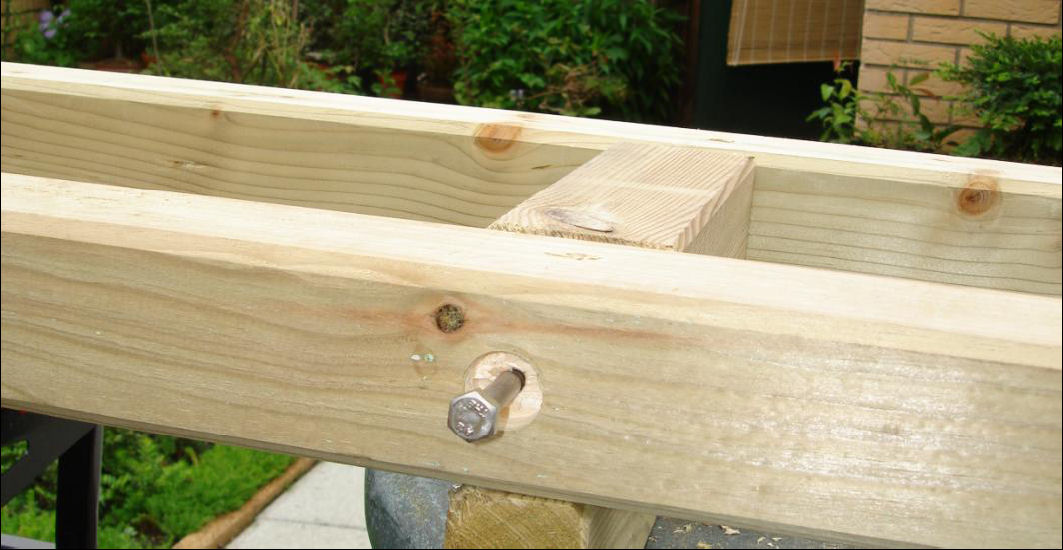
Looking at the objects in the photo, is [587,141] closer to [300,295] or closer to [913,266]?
[913,266]

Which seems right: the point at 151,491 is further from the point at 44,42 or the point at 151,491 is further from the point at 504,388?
the point at 44,42

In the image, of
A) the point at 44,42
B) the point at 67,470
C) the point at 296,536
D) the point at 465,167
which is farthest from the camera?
the point at 44,42

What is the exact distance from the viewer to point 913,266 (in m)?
0.84

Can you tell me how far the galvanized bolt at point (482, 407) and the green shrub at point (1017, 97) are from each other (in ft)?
9.60

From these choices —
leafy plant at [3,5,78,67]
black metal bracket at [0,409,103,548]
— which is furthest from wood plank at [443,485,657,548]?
leafy plant at [3,5,78,67]

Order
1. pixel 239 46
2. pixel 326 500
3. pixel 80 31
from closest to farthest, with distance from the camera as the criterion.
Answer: pixel 326 500 < pixel 239 46 < pixel 80 31

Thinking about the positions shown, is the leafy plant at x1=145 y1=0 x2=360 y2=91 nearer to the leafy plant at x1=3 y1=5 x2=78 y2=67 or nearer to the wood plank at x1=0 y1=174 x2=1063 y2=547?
the leafy plant at x1=3 y1=5 x2=78 y2=67

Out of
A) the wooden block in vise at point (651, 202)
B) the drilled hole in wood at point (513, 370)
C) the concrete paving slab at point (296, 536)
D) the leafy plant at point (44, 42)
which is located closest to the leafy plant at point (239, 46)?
the leafy plant at point (44, 42)

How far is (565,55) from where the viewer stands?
183 inches

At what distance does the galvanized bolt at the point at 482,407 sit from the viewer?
47cm

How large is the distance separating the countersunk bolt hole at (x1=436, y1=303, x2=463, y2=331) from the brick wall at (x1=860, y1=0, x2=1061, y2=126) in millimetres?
3289

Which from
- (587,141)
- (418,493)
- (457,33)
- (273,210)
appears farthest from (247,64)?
(273,210)

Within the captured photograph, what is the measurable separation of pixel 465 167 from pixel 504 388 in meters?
0.50

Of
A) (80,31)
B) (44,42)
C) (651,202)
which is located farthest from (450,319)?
(80,31)
